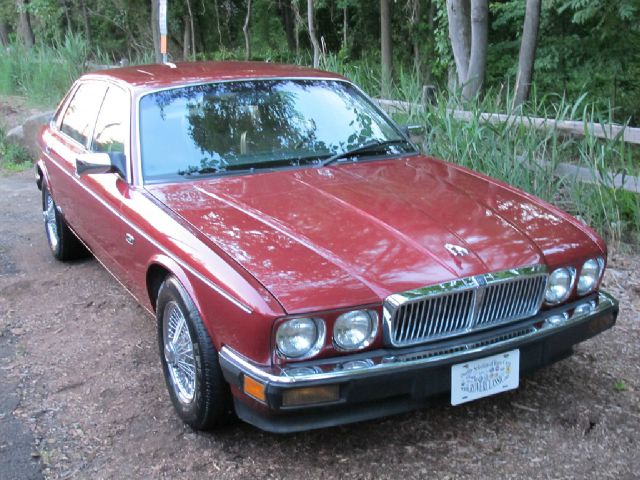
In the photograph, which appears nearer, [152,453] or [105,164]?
[152,453]

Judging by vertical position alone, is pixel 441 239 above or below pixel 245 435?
above

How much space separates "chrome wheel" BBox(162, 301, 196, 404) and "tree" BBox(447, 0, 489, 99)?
17.1 ft

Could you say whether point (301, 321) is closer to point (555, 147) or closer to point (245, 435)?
point (245, 435)

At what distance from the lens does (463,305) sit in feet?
9.14

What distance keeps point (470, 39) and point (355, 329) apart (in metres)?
6.98

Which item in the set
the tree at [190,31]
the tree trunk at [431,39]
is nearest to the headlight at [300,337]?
the tree trunk at [431,39]

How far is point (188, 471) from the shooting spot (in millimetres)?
2914

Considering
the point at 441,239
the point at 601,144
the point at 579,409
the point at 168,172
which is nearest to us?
the point at 441,239

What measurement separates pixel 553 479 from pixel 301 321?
122 centimetres

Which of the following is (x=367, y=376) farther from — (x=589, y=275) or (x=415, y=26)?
(x=415, y=26)

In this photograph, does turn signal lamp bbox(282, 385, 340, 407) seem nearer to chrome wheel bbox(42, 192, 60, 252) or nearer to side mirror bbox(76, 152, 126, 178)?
side mirror bbox(76, 152, 126, 178)

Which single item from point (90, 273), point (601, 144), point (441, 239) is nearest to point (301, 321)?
point (441, 239)

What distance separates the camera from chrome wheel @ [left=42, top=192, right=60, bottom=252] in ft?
18.6

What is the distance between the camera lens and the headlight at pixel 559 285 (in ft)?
10.0
